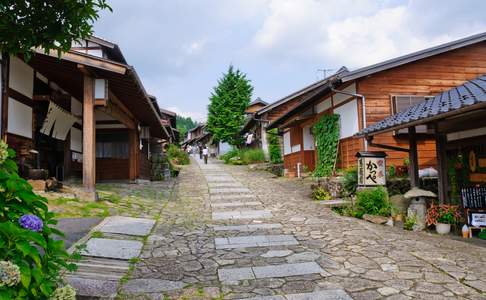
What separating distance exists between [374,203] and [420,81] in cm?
669

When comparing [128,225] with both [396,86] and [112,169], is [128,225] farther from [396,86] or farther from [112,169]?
[396,86]

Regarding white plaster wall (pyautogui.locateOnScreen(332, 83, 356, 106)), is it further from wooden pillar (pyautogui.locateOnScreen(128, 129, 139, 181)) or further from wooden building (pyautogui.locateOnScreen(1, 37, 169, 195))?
wooden pillar (pyautogui.locateOnScreen(128, 129, 139, 181))

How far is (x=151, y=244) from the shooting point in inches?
249

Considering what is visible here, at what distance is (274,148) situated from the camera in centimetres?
2723

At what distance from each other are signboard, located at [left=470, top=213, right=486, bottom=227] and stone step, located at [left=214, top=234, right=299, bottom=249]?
382cm

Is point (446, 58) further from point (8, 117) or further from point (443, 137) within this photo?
point (8, 117)

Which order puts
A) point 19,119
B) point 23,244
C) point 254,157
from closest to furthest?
1. point 23,244
2. point 19,119
3. point 254,157

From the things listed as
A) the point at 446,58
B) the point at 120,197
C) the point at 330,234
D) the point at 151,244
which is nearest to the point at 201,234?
the point at 151,244

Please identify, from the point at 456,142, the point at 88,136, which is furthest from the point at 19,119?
the point at 456,142

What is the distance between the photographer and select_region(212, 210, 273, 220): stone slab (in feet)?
29.7

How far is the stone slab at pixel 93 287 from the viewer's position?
3950mm

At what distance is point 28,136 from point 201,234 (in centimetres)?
598

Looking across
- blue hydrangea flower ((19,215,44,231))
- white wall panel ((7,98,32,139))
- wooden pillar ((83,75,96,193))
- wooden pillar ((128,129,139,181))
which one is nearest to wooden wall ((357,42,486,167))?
wooden pillar ((83,75,96,193))

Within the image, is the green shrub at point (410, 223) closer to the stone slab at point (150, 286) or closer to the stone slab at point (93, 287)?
the stone slab at point (150, 286)
